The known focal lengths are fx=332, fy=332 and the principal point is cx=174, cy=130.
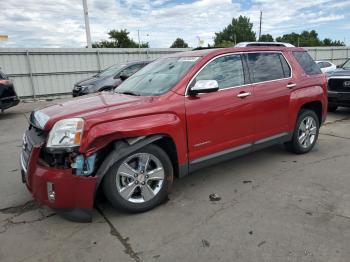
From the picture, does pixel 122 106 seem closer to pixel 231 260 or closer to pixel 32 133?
pixel 32 133

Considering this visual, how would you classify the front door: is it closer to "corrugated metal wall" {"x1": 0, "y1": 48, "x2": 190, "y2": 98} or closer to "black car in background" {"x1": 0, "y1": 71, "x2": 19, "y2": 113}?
"black car in background" {"x1": 0, "y1": 71, "x2": 19, "y2": 113}

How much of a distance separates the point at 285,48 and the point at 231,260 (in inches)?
146

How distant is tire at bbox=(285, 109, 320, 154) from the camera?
17.4ft

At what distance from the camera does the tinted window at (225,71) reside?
413 cm

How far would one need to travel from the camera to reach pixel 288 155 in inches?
215

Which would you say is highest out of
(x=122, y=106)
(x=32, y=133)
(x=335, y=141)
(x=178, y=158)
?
(x=122, y=106)

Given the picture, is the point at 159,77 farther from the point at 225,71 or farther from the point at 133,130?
the point at 133,130

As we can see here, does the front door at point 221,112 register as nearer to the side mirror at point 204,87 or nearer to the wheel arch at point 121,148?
the side mirror at point 204,87

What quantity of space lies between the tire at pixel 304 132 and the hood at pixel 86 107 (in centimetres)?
279

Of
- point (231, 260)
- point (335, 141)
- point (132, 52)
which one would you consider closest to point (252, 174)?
point (231, 260)

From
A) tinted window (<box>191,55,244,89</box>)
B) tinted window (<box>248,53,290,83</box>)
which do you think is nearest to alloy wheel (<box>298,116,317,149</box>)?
tinted window (<box>248,53,290,83</box>)

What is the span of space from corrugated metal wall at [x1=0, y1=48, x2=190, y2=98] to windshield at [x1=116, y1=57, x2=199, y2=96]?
12.8 m

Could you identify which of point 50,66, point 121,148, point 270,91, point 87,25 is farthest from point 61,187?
point 87,25

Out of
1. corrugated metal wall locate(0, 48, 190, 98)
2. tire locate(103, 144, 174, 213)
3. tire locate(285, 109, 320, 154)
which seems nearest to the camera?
tire locate(103, 144, 174, 213)
